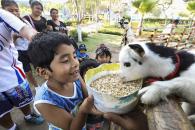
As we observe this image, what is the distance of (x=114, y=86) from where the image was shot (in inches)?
60.3

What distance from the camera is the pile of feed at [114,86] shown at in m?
1.41

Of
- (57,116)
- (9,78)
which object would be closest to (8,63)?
(9,78)

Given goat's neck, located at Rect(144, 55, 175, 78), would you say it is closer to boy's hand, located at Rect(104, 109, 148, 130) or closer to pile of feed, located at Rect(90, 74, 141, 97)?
pile of feed, located at Rect(90, 74, 141, 97)

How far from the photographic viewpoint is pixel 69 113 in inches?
71.5

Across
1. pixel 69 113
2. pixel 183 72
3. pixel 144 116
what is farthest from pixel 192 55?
pixel 69 113

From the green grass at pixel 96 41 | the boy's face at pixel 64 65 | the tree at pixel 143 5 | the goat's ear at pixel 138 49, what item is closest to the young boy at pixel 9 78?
the boy's face at pixel 64 65

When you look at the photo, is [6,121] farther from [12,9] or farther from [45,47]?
[45,47]

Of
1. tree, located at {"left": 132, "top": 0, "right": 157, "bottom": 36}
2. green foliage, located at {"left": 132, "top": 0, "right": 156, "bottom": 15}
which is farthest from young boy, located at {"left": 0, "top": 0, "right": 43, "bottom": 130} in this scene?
green foliage, located at {"left": 132, "top": 0, "right": 156, "bottom": 15}

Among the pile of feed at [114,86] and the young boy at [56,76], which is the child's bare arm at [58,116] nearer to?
the young boy at [56,76]

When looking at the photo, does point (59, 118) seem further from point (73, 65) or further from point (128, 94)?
point (128, 94)

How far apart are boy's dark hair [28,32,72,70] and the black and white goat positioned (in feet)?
1.76

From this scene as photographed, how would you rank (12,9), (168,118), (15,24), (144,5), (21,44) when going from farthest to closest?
(144,5)
(21,44)
(12,9)
(15,24)
(168,118)

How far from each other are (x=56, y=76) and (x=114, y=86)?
49cm

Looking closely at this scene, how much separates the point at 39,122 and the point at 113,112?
3031mm
